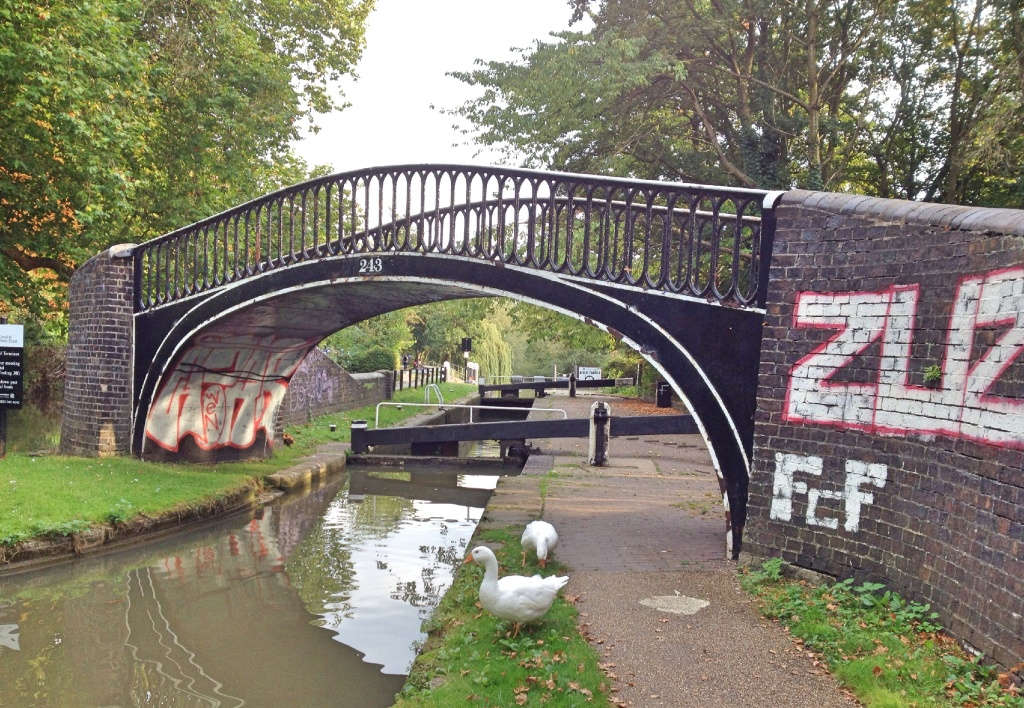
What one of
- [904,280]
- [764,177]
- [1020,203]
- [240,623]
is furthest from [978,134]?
[240,623]

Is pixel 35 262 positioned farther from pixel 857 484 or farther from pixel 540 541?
pixel 857 484

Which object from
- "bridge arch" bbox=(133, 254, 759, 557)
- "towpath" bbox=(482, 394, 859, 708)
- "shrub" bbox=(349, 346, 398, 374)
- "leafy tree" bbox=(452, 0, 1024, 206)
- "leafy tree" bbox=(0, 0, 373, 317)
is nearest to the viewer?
"towpath" bbox=(482, 394, 859, 708)

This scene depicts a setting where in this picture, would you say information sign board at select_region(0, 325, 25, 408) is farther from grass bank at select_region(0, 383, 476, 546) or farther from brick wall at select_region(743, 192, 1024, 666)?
brick wall at select_region(743, 192, 1024, 666)

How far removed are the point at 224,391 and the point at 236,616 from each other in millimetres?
6509

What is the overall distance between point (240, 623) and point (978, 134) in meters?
12.1

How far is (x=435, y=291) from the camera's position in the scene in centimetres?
1008

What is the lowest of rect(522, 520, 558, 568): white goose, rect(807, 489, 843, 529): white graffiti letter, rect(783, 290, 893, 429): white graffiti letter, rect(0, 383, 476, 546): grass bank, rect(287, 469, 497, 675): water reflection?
rect(287, 469, 497, 675): water reflection

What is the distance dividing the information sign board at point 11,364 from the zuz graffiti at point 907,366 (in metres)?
9.12

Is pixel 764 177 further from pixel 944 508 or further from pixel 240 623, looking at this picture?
pixel 240 623

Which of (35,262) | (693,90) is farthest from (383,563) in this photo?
(693,90)

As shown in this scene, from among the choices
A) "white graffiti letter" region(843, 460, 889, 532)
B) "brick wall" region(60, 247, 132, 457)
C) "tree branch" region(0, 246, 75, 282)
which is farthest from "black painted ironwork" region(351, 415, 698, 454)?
"tree branch" region(0, 246, 75, 282)

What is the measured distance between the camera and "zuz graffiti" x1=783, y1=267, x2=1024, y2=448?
4.40m

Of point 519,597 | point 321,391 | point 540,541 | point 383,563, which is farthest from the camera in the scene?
point 321,391

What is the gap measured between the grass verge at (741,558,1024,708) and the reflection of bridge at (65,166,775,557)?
1395 millimetres
